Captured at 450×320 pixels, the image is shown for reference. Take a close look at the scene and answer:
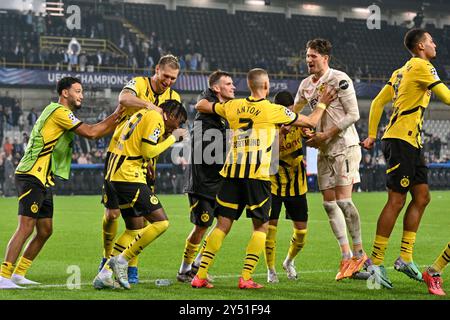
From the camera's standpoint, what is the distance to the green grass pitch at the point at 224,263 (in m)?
7.56

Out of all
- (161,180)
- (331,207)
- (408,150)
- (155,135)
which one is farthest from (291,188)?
(161,180)

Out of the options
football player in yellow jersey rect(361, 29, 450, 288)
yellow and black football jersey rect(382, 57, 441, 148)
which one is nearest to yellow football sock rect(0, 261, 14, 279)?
football player in yellow jersey rect(361, 29, 450, 288)

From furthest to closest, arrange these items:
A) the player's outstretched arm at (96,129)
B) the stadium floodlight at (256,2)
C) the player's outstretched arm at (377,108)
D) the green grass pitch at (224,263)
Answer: the stadium floodlight at (256,2) → the player's outstretched arm at (377,108) → the player's outstretched arm at (96,129) → the green grass pitch at (224,263)

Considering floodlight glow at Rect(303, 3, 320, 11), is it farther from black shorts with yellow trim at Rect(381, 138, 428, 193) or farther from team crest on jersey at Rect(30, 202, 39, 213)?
team crest on jersey at Rect(30, 202, 39, 213)

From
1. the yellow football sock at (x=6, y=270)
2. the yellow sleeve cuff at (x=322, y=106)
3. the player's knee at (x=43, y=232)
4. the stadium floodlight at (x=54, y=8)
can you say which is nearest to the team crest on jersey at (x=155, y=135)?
the player's knee at (x=43, y=232)

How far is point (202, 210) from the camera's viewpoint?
29.5 feet

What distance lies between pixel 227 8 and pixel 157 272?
38760 millimetres

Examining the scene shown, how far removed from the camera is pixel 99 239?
1349 cm

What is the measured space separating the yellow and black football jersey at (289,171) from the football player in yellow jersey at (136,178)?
1.57m

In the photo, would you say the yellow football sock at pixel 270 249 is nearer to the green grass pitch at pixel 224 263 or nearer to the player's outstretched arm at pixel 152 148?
the green grass pitch at pixel 224 263

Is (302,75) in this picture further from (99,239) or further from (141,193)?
(141,193)

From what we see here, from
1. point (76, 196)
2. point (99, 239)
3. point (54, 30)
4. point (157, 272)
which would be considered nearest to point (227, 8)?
point (54, 30)

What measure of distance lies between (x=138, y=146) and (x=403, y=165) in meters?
2.48

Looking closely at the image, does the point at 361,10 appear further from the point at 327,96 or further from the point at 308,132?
the point at 327,96
